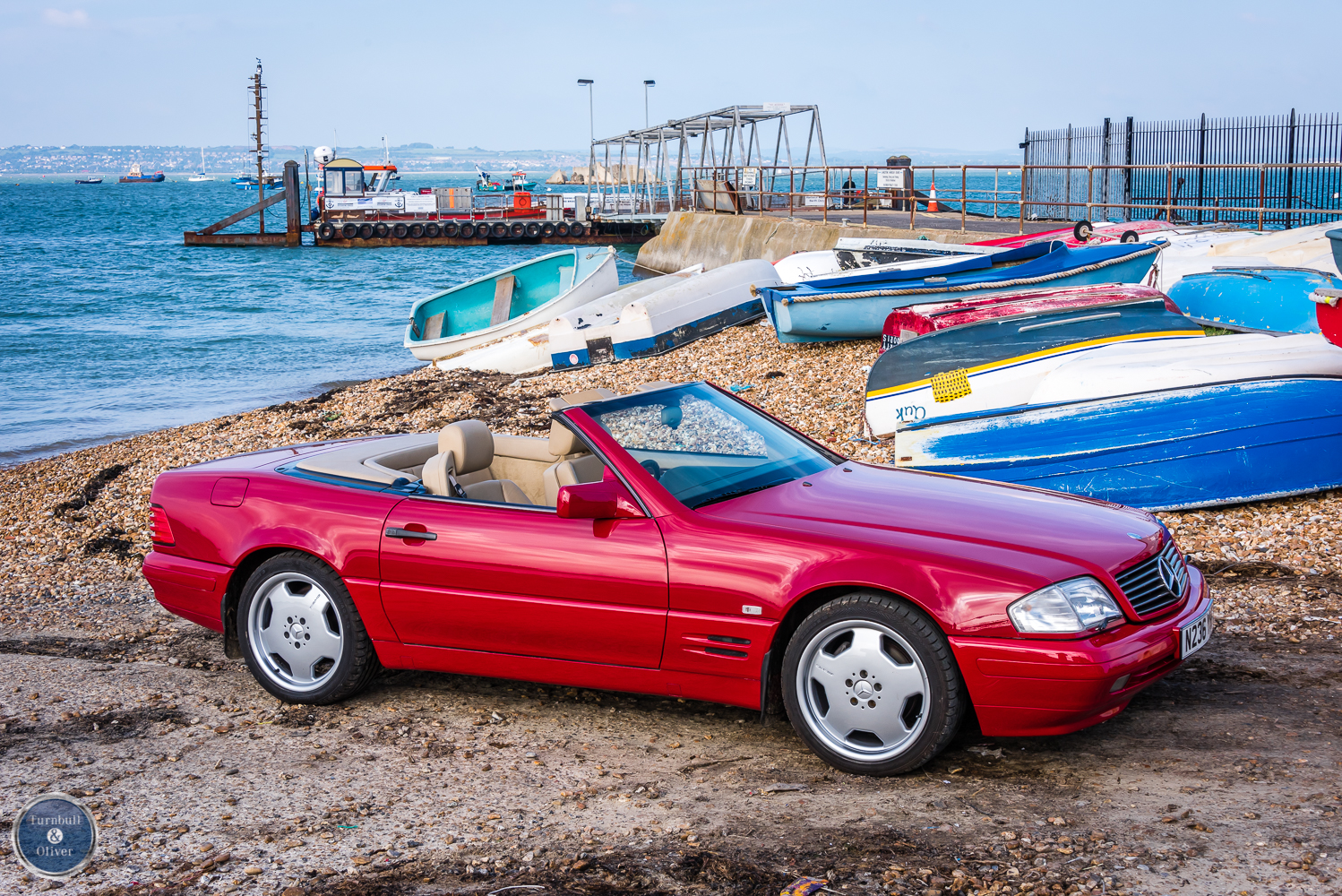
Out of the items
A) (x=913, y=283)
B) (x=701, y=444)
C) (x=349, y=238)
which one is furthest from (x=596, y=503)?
(x=349, y=238)

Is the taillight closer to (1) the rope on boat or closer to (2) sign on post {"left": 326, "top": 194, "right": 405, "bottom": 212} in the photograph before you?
(1) the rope on boat

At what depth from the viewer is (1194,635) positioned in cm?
384

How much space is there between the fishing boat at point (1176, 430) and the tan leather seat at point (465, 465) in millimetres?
4094

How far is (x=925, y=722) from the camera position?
3645mm

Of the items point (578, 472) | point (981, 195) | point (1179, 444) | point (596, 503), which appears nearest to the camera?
point (596, 503)

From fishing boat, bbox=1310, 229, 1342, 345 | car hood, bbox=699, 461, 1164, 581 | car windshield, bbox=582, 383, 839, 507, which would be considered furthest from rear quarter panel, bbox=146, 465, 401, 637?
fishing boat, bbox=1310, 229, 1342, 345

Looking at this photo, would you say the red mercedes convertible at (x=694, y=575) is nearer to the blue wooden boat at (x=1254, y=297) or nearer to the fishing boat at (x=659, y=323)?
the blue wooden boat at (x=1254, y=297)

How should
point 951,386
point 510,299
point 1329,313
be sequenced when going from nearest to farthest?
point 951,386, point 1329,313, point 510,299

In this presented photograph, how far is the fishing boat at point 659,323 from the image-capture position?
637 inches

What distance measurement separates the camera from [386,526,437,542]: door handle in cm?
437

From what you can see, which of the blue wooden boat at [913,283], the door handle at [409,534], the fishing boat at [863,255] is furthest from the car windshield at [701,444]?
the fishing boat at [863,255]

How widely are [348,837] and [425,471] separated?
1589 millimetres

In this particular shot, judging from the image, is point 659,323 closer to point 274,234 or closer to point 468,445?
point 468,445

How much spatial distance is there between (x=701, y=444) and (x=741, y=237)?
2416cm
